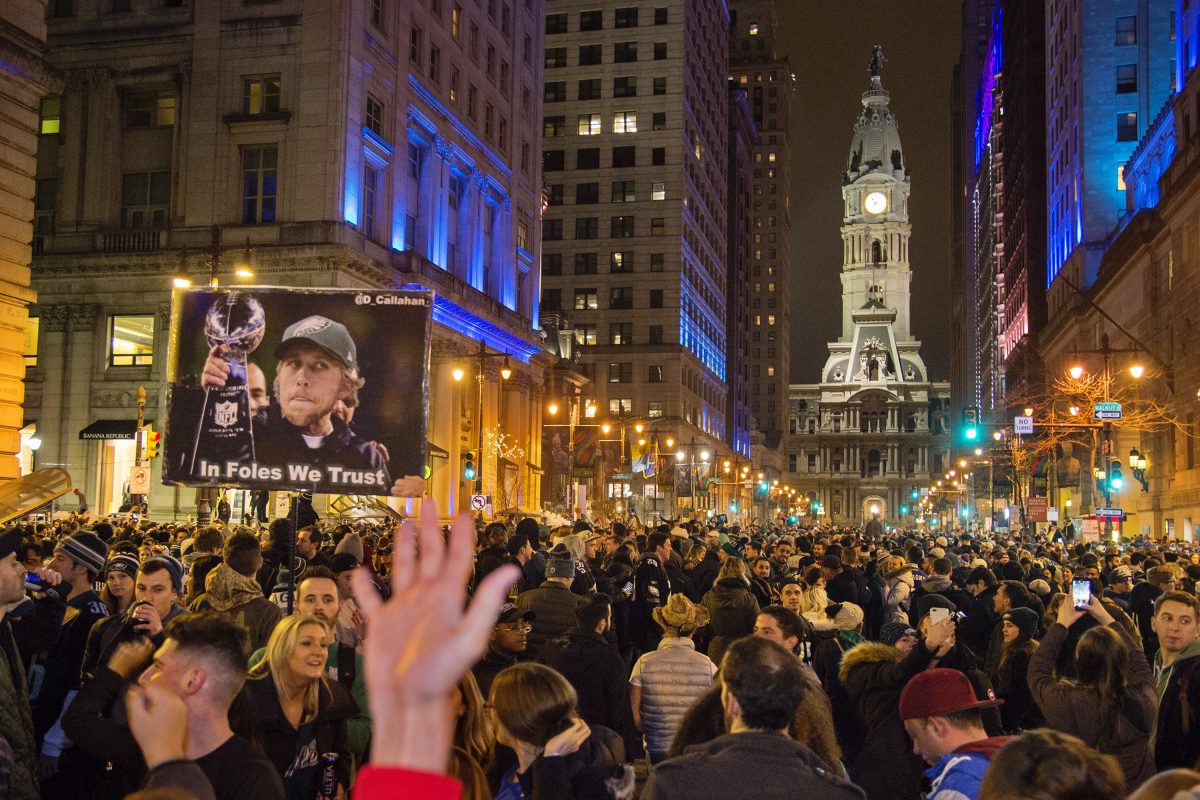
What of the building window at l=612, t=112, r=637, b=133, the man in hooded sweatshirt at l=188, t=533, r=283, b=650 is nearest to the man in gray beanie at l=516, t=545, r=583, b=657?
the man in hooded sweatshirt at l=188, t=533, r=283, b=650

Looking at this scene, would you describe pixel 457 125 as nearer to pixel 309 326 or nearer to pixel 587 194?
pixel 587 194

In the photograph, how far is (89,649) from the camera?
6547 mm

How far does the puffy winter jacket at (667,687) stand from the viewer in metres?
7.96

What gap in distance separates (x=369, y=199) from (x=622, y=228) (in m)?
50.6

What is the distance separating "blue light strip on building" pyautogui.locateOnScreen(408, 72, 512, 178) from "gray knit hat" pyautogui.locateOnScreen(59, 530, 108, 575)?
4418cm

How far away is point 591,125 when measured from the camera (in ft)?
312

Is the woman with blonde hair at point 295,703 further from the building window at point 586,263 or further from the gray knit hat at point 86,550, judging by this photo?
the building window at point 586,263

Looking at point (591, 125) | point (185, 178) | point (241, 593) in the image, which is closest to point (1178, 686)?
point (241, 593)

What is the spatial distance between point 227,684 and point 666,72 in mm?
94088

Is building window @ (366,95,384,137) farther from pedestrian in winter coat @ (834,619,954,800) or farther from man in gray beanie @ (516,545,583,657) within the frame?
pedestrian in winter coat @ (834,619,954,800)

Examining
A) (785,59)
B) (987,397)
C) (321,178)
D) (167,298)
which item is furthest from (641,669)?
(785,59)

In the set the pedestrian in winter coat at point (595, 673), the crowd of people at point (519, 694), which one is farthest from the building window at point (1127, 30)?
the pedestrian in winter coat at point (595, 673)

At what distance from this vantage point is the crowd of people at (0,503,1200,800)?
195 centimetres

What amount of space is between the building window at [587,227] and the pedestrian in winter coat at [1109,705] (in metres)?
90.4
